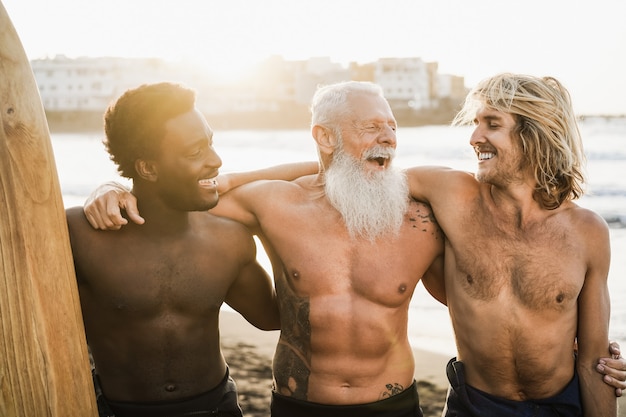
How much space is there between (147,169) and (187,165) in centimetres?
22

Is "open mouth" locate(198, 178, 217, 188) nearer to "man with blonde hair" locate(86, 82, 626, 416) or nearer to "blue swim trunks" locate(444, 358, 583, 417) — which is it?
"man with blonde hair" locate(86, 82, 626, 416)

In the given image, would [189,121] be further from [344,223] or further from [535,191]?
[535,191]

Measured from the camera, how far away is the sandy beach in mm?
5309

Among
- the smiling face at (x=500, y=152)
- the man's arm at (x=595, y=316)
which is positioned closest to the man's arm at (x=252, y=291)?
the smiling face at (x=500, y=152)

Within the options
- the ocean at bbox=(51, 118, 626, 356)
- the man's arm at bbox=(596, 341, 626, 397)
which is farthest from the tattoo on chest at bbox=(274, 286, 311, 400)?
the man's arm at bbox=(596, 341, 626, 397)

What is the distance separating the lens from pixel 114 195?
10.2 ft

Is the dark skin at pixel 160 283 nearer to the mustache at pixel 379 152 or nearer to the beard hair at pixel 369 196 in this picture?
the beard hair at pixel 369 196

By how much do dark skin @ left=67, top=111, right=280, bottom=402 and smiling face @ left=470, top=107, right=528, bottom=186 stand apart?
1244mm

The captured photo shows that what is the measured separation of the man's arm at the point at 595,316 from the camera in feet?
10.3

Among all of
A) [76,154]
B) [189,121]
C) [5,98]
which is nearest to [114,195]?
[189,121]

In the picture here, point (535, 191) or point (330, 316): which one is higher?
point (535, 191)

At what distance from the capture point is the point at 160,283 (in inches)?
125

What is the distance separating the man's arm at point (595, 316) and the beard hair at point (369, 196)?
2.91ft

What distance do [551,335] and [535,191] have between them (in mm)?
668
